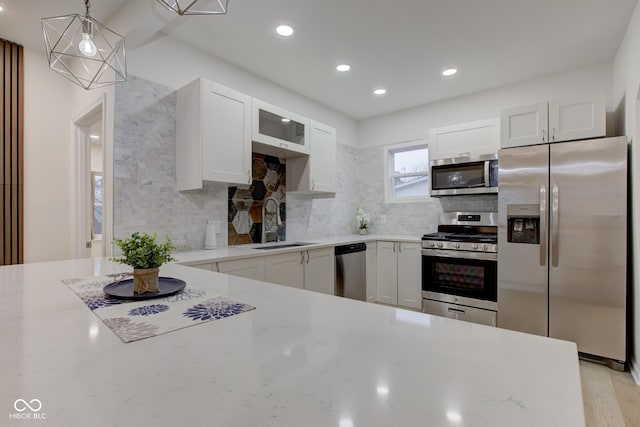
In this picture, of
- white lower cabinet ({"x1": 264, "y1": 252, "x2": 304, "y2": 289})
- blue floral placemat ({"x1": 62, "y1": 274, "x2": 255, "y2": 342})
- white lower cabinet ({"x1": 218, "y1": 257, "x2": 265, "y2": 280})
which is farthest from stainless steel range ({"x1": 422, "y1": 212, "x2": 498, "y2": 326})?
blue floral placemat ({"x1": 62, "y1": 274, "x2": 255, "y2": 342})

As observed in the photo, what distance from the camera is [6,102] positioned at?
2.72 m

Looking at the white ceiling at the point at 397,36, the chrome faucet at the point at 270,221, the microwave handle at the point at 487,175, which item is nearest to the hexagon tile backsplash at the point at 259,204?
the chrome faucet at the point at 270,221

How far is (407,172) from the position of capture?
4578mm

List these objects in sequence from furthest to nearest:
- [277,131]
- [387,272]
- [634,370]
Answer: [387,272], [277,131], [634,370]

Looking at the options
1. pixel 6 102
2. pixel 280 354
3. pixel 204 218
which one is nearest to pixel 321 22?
pixel 204 218

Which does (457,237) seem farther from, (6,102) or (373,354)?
(6,102)

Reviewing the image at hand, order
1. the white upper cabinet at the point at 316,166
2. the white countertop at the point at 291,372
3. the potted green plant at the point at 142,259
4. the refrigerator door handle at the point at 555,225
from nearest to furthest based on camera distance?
the white countertop at the point at 291,372
the potted green plant at the point at 142,259
the refrigerator door handle at the point at 555,225
the white upper cabinet at the point at 316,166

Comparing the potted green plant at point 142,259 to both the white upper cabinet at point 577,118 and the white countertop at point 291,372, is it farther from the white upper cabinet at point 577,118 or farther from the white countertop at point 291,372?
the white upper cabinet at point 577,118

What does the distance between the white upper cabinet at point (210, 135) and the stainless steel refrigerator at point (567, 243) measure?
2.44 metres

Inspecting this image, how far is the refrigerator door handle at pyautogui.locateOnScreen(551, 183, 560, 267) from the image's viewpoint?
2.68m

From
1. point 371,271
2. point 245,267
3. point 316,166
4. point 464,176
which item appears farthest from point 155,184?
point 464,176

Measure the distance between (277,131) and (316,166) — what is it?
677 mm

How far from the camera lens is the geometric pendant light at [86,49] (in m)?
1.37

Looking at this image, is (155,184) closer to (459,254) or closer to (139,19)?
(139,19)
